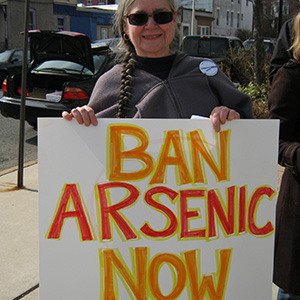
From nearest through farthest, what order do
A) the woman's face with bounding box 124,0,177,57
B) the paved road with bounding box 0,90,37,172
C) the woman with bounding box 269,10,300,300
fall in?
the woman's face with bounding box 124,0,177,57 → the woman with bounding box 269,10,300,300 → the paved road with bounding box 0,90,37,172

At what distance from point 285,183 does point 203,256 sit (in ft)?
2.18

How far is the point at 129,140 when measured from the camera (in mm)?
1555

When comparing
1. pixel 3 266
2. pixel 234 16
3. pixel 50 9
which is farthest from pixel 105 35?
pixel 3 266

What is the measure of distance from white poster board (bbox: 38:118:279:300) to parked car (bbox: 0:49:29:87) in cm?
1243

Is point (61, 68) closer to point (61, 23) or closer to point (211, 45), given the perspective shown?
point (211, 45)

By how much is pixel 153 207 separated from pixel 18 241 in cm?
222

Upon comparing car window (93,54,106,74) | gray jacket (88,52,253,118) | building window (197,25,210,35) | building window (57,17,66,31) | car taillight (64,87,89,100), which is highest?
building window (197,25,210,35)

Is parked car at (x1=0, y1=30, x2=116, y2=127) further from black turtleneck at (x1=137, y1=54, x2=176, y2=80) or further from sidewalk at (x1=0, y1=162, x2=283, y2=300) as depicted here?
black turtleneck at (x1=137, y1=54, x2=176, y2=80)

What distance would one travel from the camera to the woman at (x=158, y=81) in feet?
5.48

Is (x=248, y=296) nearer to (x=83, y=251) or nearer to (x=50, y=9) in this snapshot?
(x=83, y=251)

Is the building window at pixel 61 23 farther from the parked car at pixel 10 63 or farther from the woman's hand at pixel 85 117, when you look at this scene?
the woman's hand at pixel 85 117

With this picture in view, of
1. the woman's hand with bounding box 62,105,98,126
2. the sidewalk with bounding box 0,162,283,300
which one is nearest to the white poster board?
the woman's hand with bounding box 62,105,98,126

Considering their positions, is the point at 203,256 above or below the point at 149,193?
below

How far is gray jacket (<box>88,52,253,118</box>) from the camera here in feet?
5.56
